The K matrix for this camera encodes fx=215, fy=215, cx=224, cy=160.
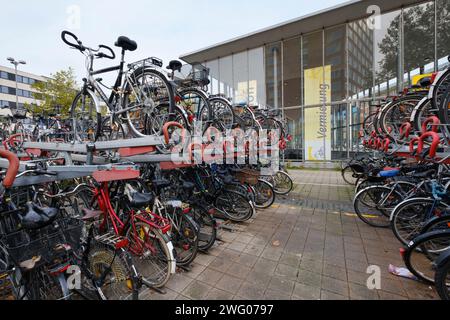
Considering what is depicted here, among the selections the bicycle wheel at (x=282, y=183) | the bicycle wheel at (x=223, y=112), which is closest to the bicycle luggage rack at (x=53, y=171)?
the bicycle wheel at (x=223, y=112)

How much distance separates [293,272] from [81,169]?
8.98ft

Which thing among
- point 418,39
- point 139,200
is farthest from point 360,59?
point 139,200

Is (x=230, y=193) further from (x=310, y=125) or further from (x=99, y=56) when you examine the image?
(x=310, y=125)

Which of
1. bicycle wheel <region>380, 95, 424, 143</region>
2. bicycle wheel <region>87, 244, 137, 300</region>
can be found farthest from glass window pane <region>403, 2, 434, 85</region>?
bicycle wheel <region>87, 244, 137, 300</region>

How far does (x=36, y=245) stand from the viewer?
5.50ft

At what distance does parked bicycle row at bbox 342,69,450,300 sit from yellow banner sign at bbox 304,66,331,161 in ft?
21.4

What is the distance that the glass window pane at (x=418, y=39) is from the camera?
381 inches

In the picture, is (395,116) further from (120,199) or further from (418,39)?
(418,39)

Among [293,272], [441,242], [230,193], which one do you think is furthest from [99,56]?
[441,242]

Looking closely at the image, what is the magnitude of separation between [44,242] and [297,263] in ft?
9.37

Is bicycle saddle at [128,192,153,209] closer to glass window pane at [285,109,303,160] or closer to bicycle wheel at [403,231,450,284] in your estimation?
bicycle wheel at [403,231,450,284]

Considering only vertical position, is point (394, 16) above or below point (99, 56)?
above
